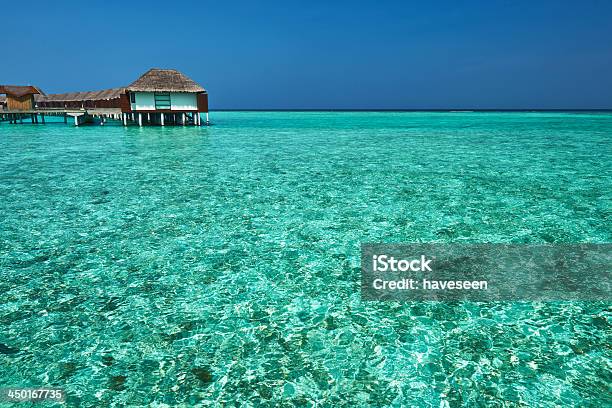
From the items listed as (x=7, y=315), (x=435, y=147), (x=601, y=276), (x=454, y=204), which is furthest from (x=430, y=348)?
(x=435, y=147)

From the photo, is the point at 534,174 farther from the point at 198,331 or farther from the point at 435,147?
the point at 198,331

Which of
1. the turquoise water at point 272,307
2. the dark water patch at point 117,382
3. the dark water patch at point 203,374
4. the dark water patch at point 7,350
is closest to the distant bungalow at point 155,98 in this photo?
the turquoise water at point 272,307

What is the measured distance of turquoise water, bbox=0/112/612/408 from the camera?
2990 mm

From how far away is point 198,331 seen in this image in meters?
3.68

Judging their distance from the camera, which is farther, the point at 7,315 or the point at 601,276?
the point at 601,276

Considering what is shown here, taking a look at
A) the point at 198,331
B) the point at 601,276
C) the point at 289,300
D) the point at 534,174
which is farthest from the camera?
the point at 534,174

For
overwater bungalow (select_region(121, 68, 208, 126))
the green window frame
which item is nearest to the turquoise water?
overwater bungalow (select_region(121, 68, 208, 126))

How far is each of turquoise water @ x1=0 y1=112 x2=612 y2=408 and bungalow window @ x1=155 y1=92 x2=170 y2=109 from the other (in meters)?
22.1

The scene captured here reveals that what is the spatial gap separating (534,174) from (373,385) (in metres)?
10.9

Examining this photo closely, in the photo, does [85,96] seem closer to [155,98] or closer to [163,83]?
[155,98]

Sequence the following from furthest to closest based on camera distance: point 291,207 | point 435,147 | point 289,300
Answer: point 435,147
point 291,207
point 289,300

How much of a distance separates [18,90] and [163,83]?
16497 mm

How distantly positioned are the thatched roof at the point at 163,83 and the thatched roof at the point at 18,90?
14.2 m

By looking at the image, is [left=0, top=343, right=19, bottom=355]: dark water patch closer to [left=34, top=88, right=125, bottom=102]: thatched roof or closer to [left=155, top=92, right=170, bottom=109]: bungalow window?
[left=155, top=92, right=170, bottom=109]: bungalow window
